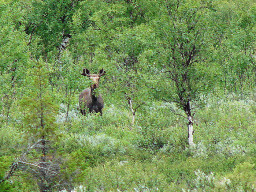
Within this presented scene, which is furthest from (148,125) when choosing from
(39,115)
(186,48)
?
(39,115)

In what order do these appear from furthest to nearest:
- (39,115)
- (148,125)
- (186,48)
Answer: (148,125), (186,48), (39,115)

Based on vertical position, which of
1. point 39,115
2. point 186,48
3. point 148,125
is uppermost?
point 186,48

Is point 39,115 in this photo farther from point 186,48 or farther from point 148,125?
point 186,48

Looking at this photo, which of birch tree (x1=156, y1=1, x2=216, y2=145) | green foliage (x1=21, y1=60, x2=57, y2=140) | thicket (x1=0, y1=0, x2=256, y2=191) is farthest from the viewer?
birch tree (x1=156, y1=1, x2=216, y2=145)

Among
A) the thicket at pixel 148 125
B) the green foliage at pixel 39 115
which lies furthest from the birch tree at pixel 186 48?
the green foliage at pixel 39 115

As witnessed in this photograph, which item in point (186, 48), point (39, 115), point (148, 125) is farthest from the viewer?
point (148, 125)

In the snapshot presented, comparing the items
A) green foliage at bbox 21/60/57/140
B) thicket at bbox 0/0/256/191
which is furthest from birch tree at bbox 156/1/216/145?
green foliage at bbox 21/60/57/140

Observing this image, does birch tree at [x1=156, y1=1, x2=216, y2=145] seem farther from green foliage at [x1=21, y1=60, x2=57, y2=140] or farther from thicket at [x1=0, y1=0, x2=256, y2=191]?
green foliage at [x1=21, y1=60, x2=57, y2=140]

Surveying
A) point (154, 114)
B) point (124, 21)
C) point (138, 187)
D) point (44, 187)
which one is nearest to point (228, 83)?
point (124, 21)

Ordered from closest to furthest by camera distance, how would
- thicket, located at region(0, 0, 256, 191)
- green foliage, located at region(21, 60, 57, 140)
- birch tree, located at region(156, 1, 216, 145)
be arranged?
green foliage, located at region(21, 60, 57, 140), thicket, located at region(0, 0, 256, 191), birch tree, located at region(156, 1, 216, 145)

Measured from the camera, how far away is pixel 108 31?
73.2ft

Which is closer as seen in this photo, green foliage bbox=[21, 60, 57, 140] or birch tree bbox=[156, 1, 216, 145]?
green foliage bbox=[21, 60, 57, 140]

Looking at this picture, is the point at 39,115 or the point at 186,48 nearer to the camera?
the point at 39,115

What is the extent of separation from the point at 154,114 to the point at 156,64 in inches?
73.8
